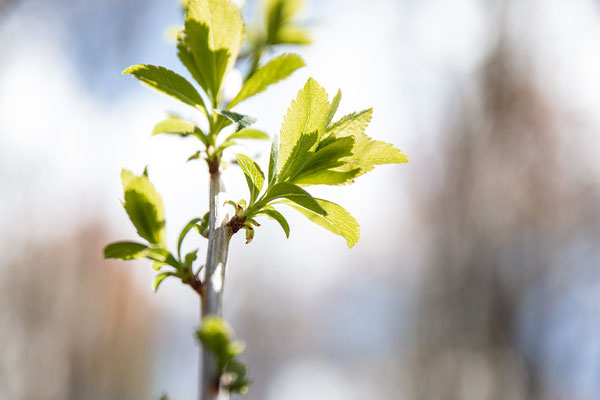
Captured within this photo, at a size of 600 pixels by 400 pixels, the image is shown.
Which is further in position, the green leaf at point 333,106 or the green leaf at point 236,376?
the green leaf at point 333,106

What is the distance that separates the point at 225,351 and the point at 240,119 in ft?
0.52

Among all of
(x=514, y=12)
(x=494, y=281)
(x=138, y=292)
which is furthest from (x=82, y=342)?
(x=514, y=12)

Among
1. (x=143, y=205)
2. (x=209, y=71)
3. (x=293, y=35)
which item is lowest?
(x=143, y=205)

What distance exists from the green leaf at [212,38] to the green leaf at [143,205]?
0.10 meters

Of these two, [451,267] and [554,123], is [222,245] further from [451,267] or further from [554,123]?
[554,123]

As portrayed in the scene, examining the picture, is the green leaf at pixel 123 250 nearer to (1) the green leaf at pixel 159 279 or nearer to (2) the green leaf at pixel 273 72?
(1) the green leaf at pixel 159 279

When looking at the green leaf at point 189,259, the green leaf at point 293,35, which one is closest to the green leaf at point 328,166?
the green leaf at point 189,259

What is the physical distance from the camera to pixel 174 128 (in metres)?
0.37

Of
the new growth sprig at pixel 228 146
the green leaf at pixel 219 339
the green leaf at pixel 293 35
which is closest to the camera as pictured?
the green leaf at pixel 219 339

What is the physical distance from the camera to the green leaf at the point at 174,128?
1.19ft

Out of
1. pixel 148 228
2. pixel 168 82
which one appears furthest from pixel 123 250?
pixel 168 82

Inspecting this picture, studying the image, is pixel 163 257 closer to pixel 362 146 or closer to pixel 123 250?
pixel 123 250

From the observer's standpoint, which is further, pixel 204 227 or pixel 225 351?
pixel 204 227

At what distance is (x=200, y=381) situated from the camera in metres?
0.25
